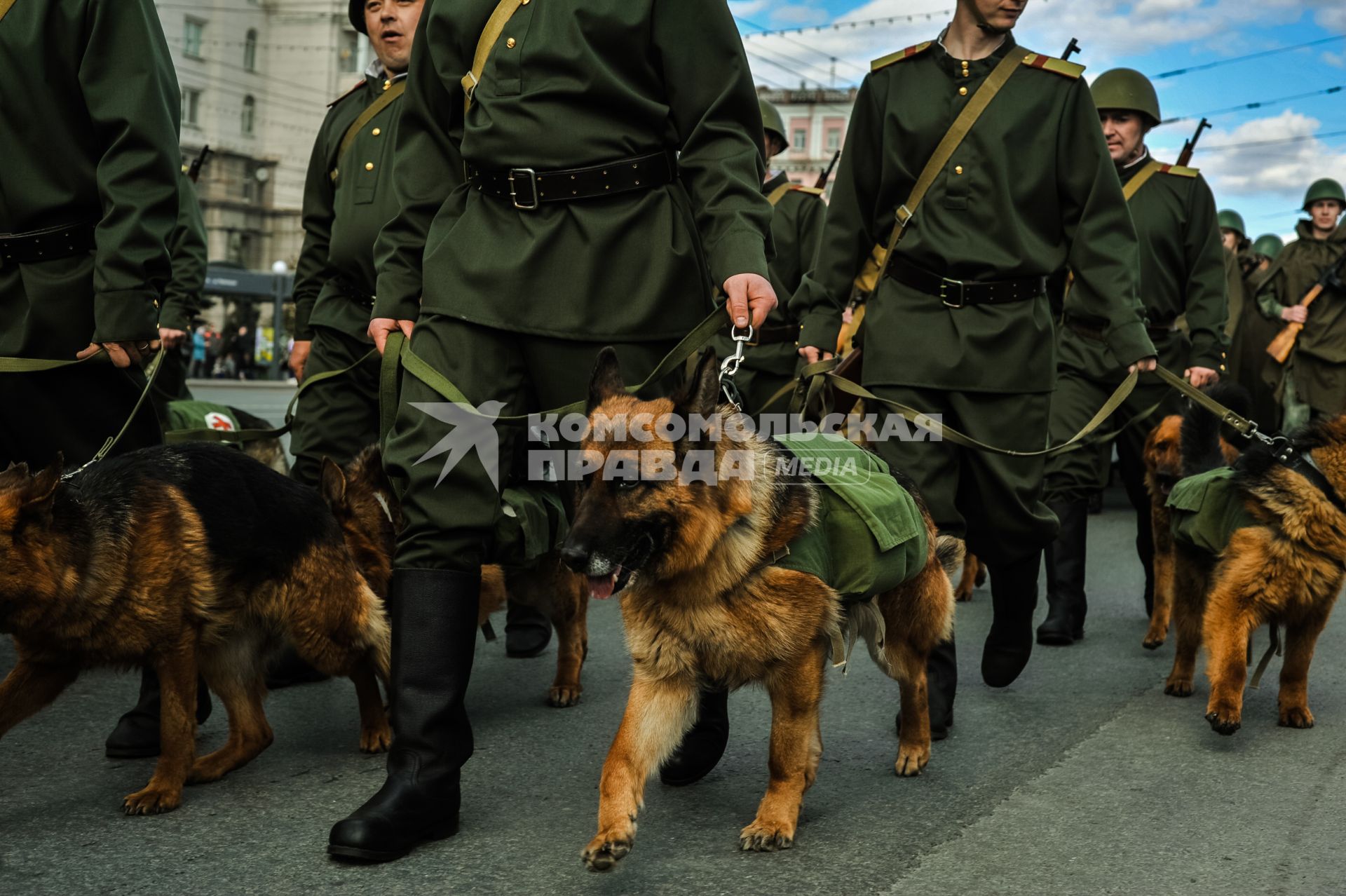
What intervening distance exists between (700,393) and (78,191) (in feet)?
7.69

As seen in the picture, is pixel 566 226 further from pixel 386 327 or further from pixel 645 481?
pixel 645 481

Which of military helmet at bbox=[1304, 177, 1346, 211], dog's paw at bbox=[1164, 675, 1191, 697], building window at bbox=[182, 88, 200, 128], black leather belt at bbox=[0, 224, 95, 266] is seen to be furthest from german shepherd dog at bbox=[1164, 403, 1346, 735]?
building window at bbox=[182, 88, 200, 128]

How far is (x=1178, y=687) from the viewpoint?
5828 mm

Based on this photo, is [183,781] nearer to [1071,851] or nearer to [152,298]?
[152,298]

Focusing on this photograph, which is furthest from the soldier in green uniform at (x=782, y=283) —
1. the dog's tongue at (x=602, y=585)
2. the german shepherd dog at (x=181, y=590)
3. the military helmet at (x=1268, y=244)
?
the military helmet at (x=1268, y=244)

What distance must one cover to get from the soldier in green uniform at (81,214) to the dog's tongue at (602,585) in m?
1.92

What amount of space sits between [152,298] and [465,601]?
1.52m

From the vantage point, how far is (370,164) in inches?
229

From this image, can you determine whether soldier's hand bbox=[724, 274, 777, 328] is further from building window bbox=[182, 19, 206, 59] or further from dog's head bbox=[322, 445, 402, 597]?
building window bbox=[182, 19, 206, 59]

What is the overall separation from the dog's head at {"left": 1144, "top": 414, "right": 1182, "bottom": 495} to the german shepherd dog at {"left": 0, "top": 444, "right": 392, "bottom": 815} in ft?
13.3

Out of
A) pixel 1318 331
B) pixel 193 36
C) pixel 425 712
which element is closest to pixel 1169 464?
pixel 425 712

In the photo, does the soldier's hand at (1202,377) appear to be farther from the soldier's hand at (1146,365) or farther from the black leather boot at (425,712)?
the black leather boot at (425,712)

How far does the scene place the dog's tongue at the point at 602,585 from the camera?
3295 mm

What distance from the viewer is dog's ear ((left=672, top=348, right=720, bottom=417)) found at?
334 centimetres
